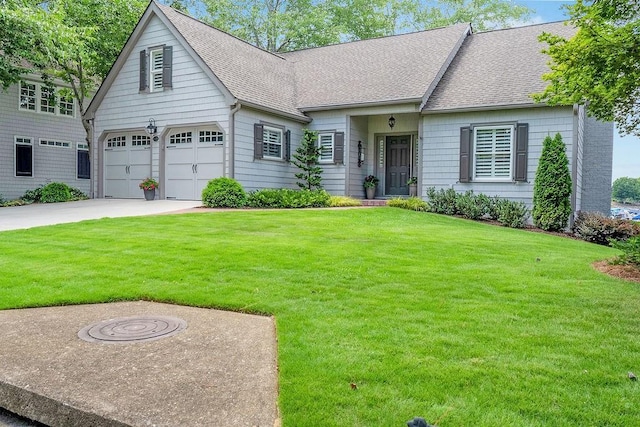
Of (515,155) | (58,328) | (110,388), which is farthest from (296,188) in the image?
(110,388)

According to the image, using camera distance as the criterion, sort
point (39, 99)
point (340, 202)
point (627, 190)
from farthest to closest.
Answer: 1. point (627, 190)
2. point (39, 99)
3. point (340, 202)

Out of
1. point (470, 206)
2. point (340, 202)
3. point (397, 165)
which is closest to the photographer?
point (470, 206)

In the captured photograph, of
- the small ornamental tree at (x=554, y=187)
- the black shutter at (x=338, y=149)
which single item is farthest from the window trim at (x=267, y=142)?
the small ornamental tree at (x=554, y=187)

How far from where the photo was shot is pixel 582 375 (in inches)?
117

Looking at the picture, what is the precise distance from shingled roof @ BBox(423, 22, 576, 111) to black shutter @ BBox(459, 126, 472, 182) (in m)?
0.75

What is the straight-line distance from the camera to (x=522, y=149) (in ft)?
44.9

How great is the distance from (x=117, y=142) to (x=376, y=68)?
9.65m

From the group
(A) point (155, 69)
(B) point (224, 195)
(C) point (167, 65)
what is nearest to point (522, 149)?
(B) point (224, 195)

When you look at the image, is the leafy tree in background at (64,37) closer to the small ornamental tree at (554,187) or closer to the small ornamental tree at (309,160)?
the small ornamental tree at (309,160)

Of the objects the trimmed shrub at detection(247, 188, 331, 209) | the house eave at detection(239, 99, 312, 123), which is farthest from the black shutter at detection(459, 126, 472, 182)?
the house eave at detection(239, 99, 312, 123)

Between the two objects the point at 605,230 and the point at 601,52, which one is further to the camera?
the point at 605,230

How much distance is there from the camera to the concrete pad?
253 cm

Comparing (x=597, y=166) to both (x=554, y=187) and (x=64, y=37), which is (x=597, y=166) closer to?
(x=554, y=187)

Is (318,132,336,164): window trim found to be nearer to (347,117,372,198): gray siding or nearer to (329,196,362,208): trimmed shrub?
(347,117,372,198): gray siding
